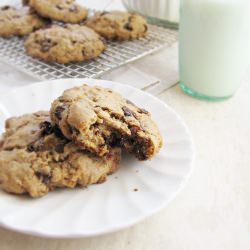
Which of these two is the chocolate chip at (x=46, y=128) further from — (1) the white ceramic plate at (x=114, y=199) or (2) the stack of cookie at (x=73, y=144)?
(1) the white ceramic plate at (x=114, y=199)

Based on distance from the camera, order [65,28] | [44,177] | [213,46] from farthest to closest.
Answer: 1. [65,28]
2. [213,46]
3. [44,177]

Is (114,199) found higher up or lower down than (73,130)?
lower down

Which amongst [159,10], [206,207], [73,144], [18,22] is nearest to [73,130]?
[73,144]

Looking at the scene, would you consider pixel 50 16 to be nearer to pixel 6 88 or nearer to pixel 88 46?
pixel 88 46

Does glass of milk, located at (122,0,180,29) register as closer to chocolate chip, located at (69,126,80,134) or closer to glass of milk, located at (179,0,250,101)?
glass of milk, located at (179,0,250,101)

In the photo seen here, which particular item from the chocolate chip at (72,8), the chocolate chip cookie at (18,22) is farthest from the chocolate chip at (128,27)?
the chocolate chip cookie at (18,22)

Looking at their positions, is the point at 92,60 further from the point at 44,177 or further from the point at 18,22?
the point at 44,177
